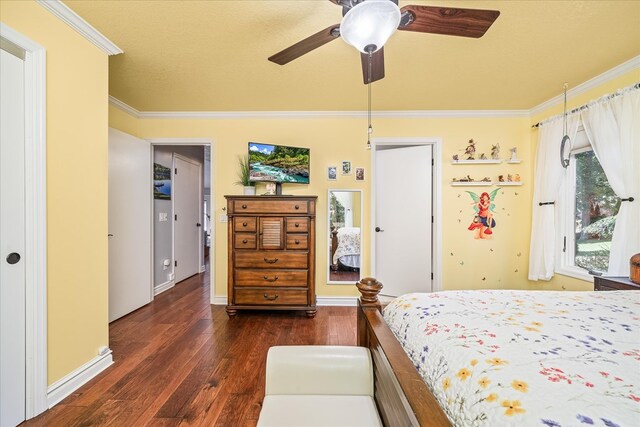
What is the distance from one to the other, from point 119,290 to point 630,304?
3991 millimetres

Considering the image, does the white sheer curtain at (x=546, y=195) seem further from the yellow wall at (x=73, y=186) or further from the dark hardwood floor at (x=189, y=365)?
the yellow wall at (x=73, y=186)

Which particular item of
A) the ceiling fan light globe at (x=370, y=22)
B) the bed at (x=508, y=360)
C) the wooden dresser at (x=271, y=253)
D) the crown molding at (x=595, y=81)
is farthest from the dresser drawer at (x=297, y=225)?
the crown molding at (x=595, y=81)

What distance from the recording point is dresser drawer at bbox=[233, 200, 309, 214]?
9.49ft

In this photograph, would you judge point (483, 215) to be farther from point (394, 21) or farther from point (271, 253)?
point (394, 21)

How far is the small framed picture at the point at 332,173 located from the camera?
3.37m

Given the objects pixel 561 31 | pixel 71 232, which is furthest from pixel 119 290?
pixel 561 31

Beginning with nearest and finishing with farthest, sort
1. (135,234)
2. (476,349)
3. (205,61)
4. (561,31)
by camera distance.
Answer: (476,349), (561,31), (205,61), (135,234)

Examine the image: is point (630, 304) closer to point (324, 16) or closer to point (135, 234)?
point (324, 16)

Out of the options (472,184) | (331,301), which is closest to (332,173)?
(331,301)

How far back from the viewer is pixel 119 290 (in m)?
2.88

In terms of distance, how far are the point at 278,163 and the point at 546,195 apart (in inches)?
118

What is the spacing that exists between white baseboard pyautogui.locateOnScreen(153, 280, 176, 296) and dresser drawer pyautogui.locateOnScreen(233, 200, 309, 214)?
193 cm

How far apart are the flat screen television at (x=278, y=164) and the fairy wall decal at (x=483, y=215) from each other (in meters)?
2.11

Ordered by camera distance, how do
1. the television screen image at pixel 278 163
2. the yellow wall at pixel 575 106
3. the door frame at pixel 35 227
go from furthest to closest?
1. the television screen image at pixel 278 163
2. the yellow wall at pixel 575 106
3. the door frame at pixel 35 227
